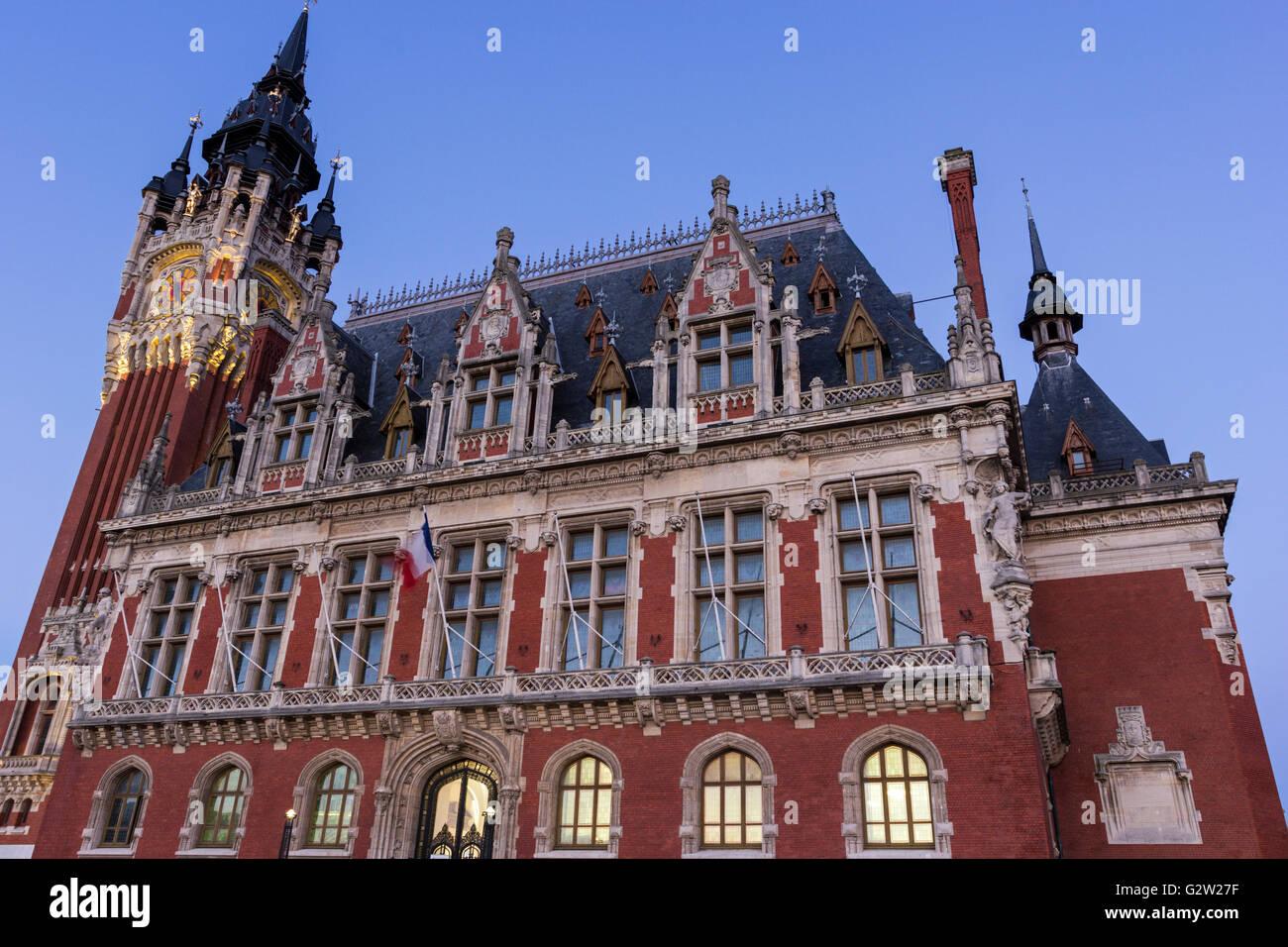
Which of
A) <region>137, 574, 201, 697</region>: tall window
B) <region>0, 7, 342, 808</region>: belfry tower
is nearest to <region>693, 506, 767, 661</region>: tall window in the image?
<region>137, 574, 201, 697</region>: tall window

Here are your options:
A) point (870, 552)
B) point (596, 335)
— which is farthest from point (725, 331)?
point (870, 552)

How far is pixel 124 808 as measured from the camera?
1013 inches

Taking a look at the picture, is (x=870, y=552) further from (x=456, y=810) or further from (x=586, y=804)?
A: (x=456, y=810)

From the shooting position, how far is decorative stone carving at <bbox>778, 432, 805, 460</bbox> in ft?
73.6

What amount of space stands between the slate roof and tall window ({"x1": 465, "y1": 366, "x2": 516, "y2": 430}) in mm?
16423

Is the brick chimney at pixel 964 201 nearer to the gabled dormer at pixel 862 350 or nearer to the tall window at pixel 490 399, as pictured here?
the gabled dormer at pixel 862 350

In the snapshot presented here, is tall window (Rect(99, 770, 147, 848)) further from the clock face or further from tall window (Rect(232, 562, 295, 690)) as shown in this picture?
the clock face

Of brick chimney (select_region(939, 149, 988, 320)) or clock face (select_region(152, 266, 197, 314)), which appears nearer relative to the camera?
brick chimney (select_region(939, 149, 988, 320))

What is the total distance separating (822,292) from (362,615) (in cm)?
1603

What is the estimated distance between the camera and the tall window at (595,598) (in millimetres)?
22453

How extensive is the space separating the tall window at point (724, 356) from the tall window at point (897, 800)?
998 centimetres

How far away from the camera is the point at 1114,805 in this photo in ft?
77.3
